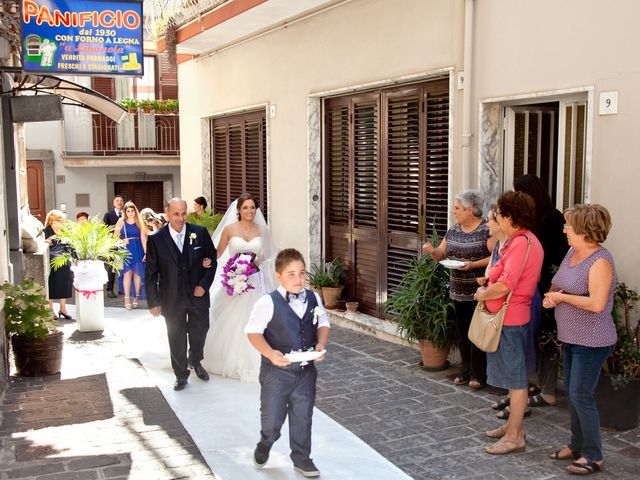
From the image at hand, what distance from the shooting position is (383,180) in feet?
31.3

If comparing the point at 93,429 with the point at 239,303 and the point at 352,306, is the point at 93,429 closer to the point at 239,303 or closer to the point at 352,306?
the point at 239,303

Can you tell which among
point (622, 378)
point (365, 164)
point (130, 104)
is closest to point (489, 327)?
point (622, 378)

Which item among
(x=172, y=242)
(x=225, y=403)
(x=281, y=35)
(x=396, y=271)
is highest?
(x=281, y=35)

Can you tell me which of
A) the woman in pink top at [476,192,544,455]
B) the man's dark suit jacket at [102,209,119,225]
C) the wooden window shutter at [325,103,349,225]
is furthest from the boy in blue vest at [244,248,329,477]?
the man's dark suit jacket at [102,209,119,225]

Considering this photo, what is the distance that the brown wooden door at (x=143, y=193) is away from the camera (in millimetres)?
24406

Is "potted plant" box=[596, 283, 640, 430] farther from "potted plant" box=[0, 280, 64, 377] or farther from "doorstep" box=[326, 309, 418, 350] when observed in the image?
"potted plant" box=[0, 280, 64, 377]

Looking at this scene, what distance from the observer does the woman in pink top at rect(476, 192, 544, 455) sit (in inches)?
214

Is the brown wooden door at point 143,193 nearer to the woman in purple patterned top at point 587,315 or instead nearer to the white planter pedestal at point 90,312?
the white planter pedestal at point 90,312

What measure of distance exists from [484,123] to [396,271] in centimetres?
248

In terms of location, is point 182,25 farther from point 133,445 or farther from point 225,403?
point 133,445

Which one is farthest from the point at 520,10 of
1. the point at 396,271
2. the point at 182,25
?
the point at 182,25

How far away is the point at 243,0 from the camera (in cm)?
1107

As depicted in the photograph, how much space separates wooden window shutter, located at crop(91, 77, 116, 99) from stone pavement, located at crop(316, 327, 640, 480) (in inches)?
696

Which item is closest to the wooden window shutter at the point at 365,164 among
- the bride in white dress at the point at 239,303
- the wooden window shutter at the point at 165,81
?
the bride in white dress at the point at 239,303
